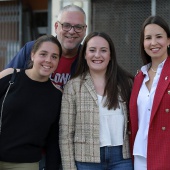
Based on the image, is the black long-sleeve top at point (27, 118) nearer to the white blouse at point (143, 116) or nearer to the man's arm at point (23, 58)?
the man's arm at point (23, 58)

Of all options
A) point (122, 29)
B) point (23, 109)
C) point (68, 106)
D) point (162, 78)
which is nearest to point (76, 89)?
point (68, 106)

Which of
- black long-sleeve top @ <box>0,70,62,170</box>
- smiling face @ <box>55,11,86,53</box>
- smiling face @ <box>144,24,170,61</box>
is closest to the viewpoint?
black long-sleeve top @ <box>0,70,62,170</box>

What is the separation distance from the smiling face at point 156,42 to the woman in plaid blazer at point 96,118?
1.21 feet

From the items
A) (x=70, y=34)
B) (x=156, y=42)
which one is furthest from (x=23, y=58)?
(x=156, y=42)

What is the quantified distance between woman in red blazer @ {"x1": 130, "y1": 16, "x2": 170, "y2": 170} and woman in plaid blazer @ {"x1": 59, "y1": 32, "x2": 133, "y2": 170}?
0.12 metres

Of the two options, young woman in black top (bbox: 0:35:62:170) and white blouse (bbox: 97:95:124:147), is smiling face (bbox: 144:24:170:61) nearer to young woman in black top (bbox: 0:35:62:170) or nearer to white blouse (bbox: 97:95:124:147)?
white blouse (bbox: 97:95:124:147)

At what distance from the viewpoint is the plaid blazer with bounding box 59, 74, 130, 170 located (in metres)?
3.09

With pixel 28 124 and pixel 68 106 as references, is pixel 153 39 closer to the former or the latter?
pixel 68 106

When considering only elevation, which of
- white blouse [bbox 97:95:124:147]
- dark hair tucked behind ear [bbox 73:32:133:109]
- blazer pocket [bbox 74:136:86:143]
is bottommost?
blazer pocket [bbox 74:136:86:143]

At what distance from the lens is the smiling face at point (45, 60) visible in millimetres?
3249

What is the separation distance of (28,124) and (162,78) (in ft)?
3.94

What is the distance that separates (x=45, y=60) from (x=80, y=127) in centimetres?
68

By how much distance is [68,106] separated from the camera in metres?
3.19

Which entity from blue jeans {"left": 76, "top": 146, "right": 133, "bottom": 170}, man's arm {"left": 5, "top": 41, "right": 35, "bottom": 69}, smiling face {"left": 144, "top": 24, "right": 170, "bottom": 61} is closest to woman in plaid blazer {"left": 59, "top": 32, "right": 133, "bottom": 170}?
blue jeans {"left": 76, "top": 146, "right": 133, "bottom": 170}
